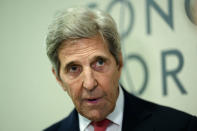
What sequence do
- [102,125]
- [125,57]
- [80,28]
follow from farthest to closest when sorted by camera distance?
[125,57] < [102,125] < [80,28]

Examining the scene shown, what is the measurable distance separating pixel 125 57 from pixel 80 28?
48cm

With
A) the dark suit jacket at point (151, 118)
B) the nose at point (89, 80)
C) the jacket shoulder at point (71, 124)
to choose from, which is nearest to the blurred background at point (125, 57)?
the dark suit jacket at point (151, 118)

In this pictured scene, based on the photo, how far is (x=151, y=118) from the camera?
104 centimetres

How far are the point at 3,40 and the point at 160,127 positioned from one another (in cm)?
107

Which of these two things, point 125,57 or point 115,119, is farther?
point 125,57

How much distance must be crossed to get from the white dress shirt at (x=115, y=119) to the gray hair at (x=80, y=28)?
18cm

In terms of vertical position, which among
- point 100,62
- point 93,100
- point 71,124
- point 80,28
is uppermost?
point 80,28

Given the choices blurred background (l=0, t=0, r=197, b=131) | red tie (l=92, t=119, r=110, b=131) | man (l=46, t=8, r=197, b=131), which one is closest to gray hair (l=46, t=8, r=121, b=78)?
man (l=46, t=8, r=197, b=131)

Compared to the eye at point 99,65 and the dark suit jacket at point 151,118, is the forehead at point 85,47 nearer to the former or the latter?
the eye at point 99,65

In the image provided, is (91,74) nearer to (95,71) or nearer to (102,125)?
(95,71)

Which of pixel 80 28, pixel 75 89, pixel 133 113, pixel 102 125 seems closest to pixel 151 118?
pixel 133 113

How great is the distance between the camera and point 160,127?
3.36ft

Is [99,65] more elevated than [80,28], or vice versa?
[80,28]

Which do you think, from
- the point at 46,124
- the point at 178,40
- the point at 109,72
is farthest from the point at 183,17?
the point at 46,124
